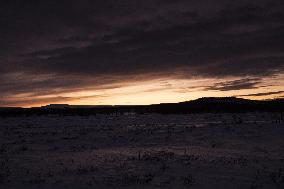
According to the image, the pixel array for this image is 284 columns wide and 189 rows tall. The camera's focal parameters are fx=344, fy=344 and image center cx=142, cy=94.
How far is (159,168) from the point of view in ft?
36.7

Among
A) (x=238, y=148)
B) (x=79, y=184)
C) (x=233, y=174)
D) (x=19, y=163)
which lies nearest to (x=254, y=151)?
(x=238, y=148)

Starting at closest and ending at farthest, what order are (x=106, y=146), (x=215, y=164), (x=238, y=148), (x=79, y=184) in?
(x=79, y=184) → (x=215, y=164) → (x=238, y=148) → (x=106, y=146)

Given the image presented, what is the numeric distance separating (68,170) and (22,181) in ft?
5.69

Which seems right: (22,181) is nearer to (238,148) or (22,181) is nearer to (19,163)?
(19,163)

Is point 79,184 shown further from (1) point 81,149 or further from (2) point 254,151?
(2) point 254,151

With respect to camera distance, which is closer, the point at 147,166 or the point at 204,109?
the point at 147,166

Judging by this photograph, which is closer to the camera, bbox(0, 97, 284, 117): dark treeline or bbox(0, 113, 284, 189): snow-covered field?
bbox(0, 113, 284, 189): snow-covered field

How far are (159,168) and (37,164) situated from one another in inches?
176

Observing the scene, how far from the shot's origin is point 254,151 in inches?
579

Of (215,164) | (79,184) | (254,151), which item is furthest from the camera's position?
(254,151)

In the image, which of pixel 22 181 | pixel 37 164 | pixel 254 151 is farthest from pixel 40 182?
pixel 254 151

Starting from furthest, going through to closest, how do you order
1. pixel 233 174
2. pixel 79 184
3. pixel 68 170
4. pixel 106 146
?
pixel 106 146 < pixel 68 170 < pixel 233 174 < pixel 79 184

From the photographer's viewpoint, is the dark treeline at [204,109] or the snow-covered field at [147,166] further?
the dark treeline at [204,109]

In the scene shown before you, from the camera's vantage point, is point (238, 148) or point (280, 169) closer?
point (280, 169)
